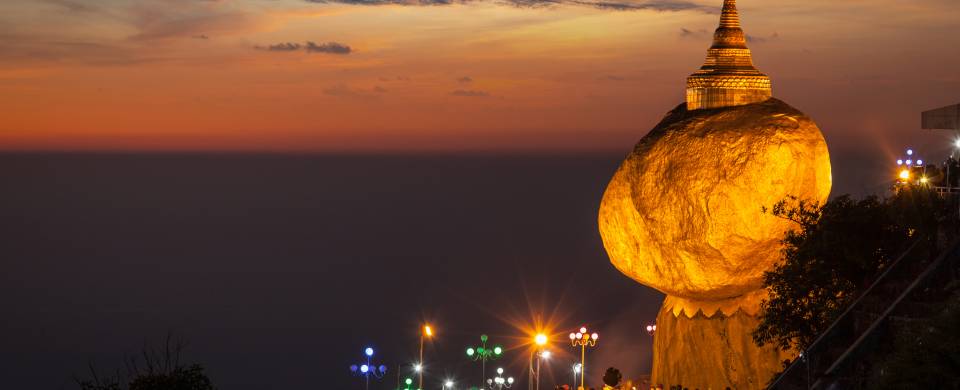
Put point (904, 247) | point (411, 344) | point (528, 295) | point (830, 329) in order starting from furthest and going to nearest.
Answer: point (528, 295) → point (411, 344) → point (904, 247) → point (830, 329)

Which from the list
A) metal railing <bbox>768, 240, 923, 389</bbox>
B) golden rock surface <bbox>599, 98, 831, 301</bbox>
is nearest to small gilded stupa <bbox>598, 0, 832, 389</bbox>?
golden rock surface <bbox>599, 98, 831, 301</bbox>

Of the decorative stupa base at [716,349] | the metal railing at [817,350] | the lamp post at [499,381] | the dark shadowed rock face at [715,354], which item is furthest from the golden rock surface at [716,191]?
the metal railing at [817,350]

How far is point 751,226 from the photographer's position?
27094 millimetres

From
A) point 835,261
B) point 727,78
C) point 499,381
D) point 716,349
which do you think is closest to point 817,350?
point 835,261

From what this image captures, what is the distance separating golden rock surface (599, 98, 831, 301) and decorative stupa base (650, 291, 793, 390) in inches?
14.3

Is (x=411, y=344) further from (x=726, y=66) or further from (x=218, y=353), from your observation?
(x=726, y=66)

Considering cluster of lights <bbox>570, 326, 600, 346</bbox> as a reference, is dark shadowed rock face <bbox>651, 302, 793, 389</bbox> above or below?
below

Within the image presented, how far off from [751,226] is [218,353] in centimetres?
3922

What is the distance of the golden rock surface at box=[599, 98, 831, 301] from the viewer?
88.8 feet

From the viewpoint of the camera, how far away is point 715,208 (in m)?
27.1

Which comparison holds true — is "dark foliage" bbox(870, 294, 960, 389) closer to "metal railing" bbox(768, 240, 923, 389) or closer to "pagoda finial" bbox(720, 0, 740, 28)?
"metal railing" bbox(768, 240, 923, 389)

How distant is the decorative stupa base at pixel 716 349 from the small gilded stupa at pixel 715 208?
0.02m

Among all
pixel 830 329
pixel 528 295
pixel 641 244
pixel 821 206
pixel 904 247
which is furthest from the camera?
pixel 528 295

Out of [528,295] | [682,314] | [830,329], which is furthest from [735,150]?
[528,295]
